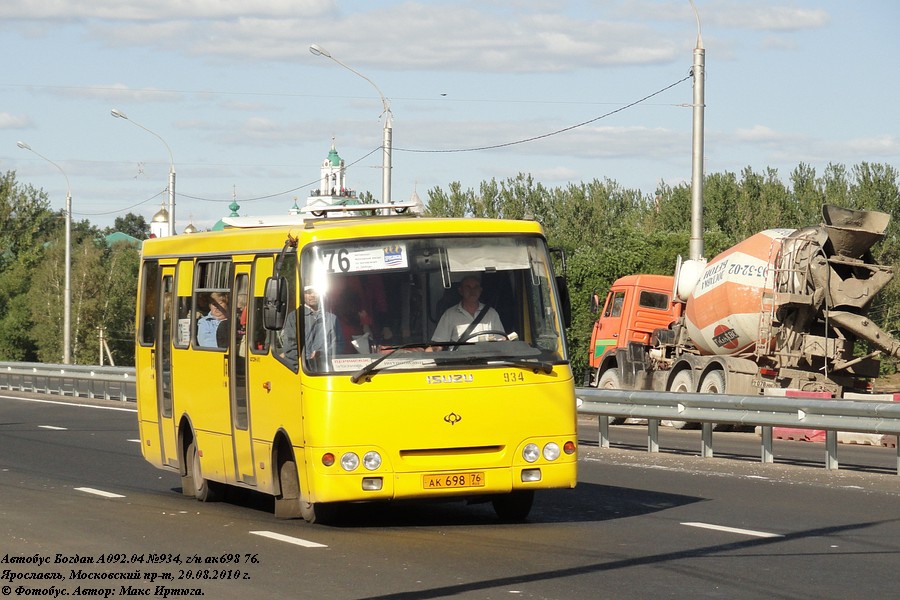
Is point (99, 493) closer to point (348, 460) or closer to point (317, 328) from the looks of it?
point (317, 328)

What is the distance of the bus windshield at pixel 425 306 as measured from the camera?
1161 cm

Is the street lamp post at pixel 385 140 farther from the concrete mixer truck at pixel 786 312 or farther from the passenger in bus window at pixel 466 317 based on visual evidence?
the passenger in bus window at pixel 466 317

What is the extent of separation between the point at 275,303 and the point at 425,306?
111cm

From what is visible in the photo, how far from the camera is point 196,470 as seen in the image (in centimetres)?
1464

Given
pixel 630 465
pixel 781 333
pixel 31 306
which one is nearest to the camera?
pixel 630 465

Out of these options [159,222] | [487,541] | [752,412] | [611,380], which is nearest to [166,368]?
[487,541]

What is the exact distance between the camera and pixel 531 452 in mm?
11680

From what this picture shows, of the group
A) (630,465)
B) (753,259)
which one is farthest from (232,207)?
(630,465)

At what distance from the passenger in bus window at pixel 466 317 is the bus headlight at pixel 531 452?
89 centimetres

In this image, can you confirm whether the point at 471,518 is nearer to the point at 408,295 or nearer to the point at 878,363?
the point at 408,295

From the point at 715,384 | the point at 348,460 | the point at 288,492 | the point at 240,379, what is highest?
the point at 240,379

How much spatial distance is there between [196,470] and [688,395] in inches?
299

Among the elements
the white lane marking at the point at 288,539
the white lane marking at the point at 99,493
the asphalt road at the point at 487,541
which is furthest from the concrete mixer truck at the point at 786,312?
the white lane marking at the point at 288,539

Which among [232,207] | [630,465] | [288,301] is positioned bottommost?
[630,465]
